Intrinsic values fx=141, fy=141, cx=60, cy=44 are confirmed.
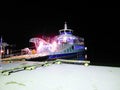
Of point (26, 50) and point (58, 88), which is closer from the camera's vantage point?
point (58, 88)

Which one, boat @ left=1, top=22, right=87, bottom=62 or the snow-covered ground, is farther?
boat @ left=1, top=22, right=87, bottom=62

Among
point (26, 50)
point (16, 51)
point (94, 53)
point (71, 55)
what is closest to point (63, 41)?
point (71, 55)

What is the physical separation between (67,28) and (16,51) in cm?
485

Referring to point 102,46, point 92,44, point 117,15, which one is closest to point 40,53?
point 117,15

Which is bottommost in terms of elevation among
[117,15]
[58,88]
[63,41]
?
[58,88]

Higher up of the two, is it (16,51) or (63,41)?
(63,41)

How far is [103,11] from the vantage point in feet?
42.2

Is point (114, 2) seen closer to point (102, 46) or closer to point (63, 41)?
point (63, 41)

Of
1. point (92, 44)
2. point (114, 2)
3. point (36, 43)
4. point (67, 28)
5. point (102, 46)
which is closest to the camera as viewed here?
point (67, 28)

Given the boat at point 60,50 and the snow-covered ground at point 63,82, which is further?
the boat at point 60,50

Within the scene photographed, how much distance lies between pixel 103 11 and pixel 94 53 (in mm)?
10424

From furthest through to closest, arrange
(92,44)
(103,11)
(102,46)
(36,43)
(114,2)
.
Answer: (102,46)
(92,44)
(103,11)
(114,2)
(36,43)

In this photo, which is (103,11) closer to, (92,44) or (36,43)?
(36,43)

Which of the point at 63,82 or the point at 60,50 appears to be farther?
the point at 60,50
